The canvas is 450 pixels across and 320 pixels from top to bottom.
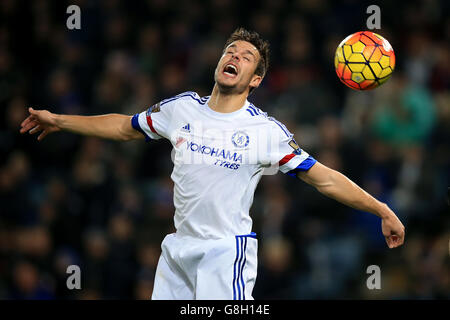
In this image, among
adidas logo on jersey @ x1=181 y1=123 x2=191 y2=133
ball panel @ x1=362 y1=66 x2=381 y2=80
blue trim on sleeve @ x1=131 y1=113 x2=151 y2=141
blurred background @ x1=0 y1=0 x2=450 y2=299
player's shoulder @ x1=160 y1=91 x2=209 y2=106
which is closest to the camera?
adidas logo on jersey @ x1=181 y1=123 x2=191 y2=133

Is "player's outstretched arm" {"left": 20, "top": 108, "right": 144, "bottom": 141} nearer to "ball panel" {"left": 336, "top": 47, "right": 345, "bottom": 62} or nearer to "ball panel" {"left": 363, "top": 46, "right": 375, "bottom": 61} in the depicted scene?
"ball panel" {"left": 336, "top": 47, "right": 345, "bottom": 62}

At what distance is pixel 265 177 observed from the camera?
9.11 m

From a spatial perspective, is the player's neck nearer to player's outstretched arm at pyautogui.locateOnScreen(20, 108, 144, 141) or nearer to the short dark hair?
the short dark hair

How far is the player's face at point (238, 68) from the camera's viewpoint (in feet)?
17.6

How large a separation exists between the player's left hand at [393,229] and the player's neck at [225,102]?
4.21 feet

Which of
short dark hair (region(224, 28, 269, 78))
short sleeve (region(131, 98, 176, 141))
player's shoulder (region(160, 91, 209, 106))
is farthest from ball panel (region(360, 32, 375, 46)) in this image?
short sleeve (region(131, 98, 176, 141))

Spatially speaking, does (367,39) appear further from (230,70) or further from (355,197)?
(355,197)

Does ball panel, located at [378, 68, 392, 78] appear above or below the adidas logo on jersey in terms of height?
above

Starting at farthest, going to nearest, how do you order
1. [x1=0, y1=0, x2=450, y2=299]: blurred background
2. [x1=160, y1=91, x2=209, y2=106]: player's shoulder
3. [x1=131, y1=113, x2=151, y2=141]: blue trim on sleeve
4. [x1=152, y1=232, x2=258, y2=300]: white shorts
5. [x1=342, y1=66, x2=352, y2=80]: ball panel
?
[x1=0, y1=0, x2=450, y2=299]: blurred background → [x1=342, y1=66, x2=352, y2=80]: ball panel → [x1=131, y1=113, x2=151, y2=141]: blue trim on sleeve → [x1=160, y1=91, x2=209, y2=106]: player's shoulder → [x1=152, y1=232, x2=258, y2=300]: white shorts

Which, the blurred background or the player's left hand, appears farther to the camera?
the blurred background

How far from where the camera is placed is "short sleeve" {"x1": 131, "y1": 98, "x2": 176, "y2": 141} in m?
5.48

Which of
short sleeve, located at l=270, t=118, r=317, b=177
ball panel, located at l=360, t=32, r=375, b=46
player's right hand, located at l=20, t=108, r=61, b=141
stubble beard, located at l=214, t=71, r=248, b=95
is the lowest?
short sleeve, located at l=270, t=118, r=317, b=177

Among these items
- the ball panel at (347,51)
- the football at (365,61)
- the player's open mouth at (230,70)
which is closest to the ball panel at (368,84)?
the football at (365,61)

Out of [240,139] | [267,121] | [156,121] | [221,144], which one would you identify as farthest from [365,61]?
[156,121]
